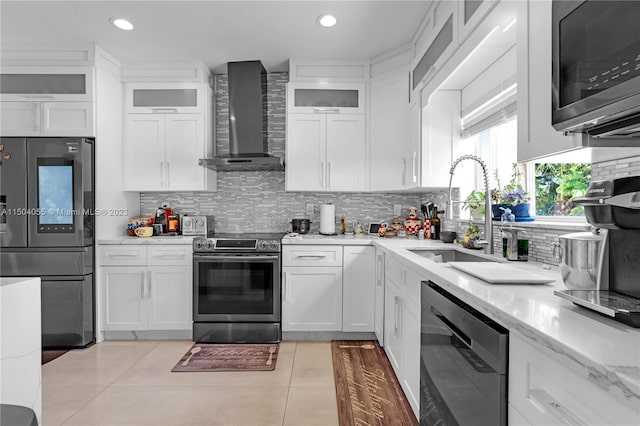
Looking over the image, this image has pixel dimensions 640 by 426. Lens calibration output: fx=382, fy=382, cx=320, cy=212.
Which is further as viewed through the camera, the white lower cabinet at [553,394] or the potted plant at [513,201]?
the potted plant at [513,201]

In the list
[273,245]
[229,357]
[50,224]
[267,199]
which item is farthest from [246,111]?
[229,357]

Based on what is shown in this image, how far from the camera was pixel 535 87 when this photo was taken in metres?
1.31

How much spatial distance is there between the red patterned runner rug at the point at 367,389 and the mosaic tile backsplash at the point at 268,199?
1358mm

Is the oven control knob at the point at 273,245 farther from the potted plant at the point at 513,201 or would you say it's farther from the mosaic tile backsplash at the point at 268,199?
the potted plant at the point at 513,201

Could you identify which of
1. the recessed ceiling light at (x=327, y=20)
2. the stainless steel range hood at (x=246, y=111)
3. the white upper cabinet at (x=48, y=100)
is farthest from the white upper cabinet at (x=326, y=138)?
the white upper cabinet at (x=48, y=100)

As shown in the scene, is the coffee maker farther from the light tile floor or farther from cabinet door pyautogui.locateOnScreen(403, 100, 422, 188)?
cabinet door pyautogui.locateOnScreen(403, 100, 422, 188)

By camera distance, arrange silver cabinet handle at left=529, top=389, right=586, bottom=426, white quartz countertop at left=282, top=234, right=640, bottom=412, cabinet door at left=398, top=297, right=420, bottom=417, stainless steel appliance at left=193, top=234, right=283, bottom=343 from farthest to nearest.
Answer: stainless steel appliance at left=193, top=234, right=283, bottom=343 → cabinet door at left=398, top=297, right=420, bottom=417 → silver cabinet handle at left=529, top=389, right=586, bottom=426 → white quartz countertop at left=282, top=234, right=640, bottom=412

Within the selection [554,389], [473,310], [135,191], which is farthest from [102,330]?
[554,389]

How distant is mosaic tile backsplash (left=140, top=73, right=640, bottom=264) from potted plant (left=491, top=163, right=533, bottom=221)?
1653 millimetres

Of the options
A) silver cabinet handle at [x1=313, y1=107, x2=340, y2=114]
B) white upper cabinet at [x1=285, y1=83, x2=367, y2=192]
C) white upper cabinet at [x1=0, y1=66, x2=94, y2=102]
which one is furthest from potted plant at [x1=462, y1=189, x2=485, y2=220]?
white upper cabinet at [x1=0, y1=66, x2=94, y2=102]

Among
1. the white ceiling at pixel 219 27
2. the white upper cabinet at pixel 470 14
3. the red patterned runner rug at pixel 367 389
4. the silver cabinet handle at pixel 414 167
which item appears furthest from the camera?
the silver cabinet handle at pixel 414 167

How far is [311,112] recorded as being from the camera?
364 centimetres

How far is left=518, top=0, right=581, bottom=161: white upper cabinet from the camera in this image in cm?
122

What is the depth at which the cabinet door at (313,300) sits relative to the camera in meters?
3.37
